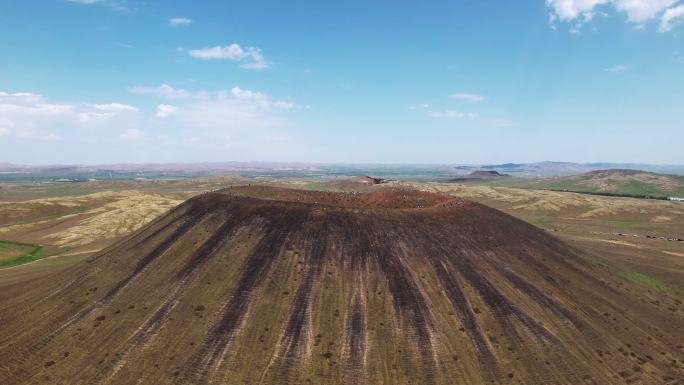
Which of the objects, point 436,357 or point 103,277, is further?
point 103,277

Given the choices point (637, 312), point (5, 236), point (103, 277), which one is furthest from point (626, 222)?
point (5, 236)

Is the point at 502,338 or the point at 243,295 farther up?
the point at 243,295

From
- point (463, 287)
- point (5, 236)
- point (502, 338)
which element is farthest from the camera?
point (5, 236)

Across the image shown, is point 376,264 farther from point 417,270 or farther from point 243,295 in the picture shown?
point 243,295

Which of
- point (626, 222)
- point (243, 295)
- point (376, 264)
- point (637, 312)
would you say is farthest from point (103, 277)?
point (626, 222)

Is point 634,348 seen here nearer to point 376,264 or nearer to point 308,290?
point 376,264

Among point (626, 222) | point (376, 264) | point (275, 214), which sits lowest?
point (626, 222)

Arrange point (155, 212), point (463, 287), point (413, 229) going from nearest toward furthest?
point (463, 287) < point (413, 229) < point (155, 212)
